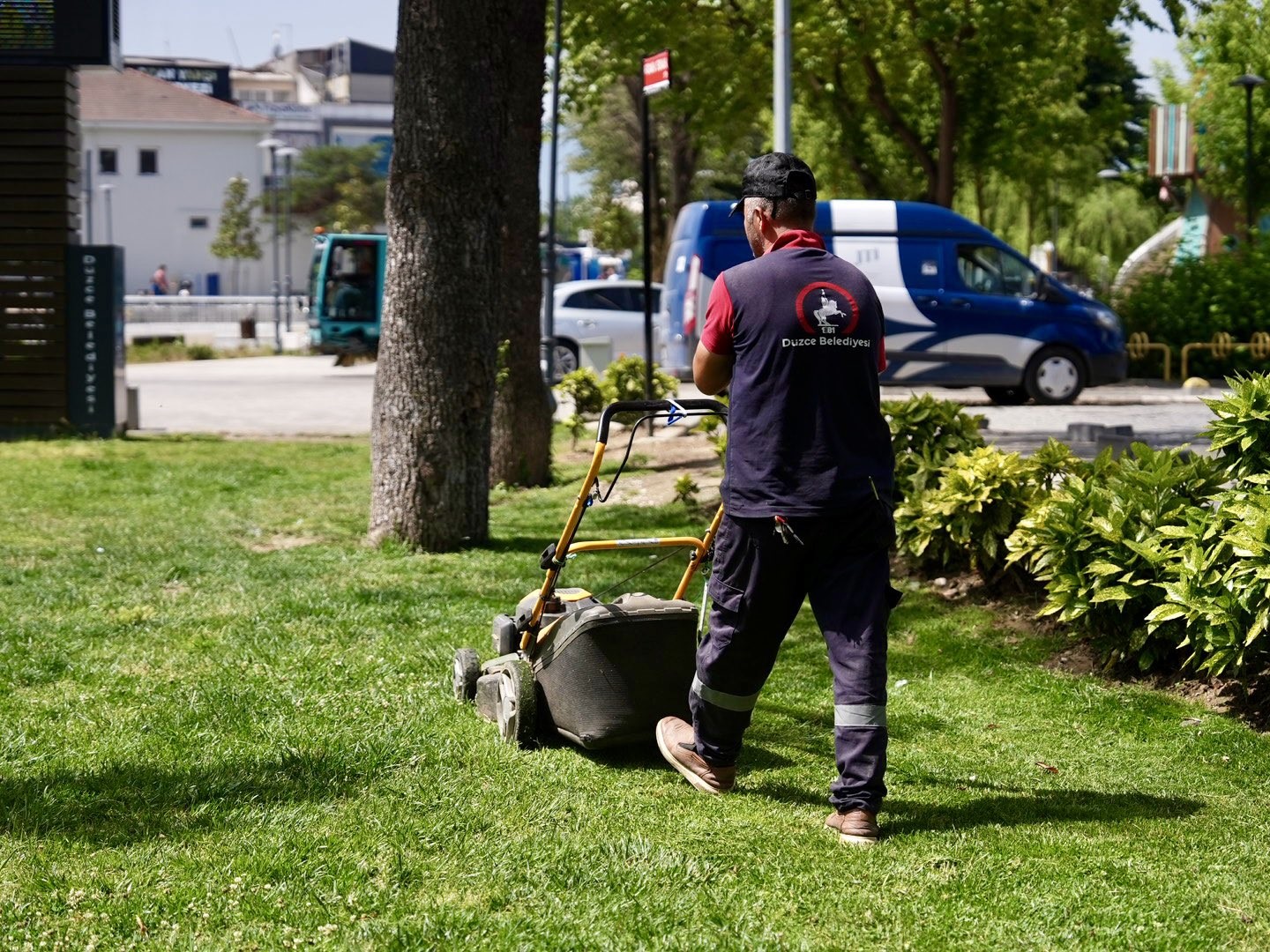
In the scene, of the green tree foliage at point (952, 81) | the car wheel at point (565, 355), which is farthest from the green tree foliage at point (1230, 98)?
the car wheel at point (565, 355)

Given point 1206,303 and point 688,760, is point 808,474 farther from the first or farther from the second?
point 1206,303

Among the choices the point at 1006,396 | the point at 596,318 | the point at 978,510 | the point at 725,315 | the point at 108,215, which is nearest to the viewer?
the point at 725,315

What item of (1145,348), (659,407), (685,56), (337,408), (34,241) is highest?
(685,56)

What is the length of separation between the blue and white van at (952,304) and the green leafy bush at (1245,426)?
14.0 m

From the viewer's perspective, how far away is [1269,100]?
113 feet

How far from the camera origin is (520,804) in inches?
185

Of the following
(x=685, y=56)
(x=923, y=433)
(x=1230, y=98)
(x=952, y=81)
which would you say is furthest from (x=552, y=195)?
(x=1230, y=98)

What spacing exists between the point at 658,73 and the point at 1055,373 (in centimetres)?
1003

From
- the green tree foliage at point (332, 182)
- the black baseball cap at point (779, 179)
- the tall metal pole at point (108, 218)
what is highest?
the green tree foliage at point (332, 182)

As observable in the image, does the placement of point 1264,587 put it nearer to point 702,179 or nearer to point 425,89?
point 425,89

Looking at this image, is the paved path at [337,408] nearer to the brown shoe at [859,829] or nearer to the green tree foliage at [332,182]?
the brown shoe at [859,829]

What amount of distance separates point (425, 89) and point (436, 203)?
2.02ft

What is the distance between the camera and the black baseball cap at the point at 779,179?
4.55 metres

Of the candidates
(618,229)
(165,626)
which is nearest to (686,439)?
(165,626)
